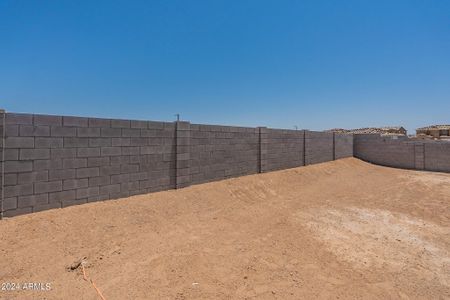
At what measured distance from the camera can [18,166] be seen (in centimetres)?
441

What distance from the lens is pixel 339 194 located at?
8914 mm

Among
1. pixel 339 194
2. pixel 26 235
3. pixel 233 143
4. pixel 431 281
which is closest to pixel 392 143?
pixel 339 194

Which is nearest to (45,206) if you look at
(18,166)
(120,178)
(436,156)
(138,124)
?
(18,166)

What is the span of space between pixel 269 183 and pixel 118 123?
5.46 meters

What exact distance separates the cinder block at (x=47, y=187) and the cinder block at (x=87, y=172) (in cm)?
36

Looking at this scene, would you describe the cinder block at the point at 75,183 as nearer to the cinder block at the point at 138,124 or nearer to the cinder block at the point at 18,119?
the cinder block at the point at 18,119

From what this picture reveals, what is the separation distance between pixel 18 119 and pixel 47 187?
1227 mm

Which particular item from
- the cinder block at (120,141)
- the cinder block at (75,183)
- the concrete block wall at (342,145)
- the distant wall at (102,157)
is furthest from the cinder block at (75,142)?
the concrete block wall at (342,145)

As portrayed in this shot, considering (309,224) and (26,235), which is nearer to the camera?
(26,235)

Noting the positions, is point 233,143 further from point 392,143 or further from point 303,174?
point 392,143

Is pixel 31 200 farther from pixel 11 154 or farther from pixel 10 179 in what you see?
pixel 11 154

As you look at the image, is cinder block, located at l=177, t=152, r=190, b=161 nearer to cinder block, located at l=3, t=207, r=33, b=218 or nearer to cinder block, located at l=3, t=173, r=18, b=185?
cinder block, located at l=3, t=207, r=33, b=218

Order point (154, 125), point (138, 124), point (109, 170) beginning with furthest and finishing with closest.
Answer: point (154, 125) → point (138, 124) → point (109, 170)

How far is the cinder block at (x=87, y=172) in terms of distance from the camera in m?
5.14
